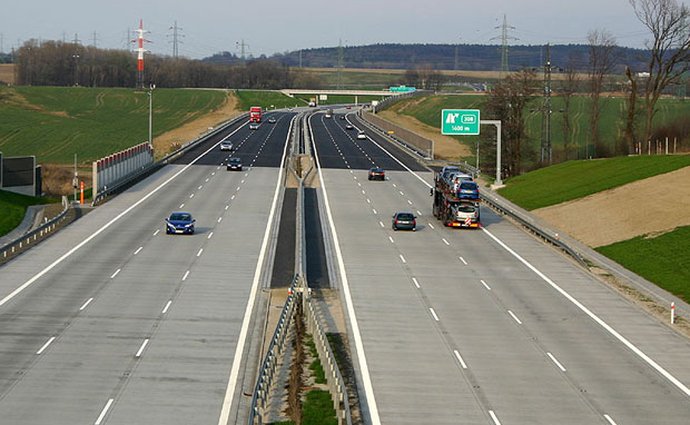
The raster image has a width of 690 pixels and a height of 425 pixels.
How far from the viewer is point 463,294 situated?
156ft

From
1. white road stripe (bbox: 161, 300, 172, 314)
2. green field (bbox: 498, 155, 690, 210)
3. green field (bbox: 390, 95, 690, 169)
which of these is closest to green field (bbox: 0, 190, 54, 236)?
white road stripe (bbox: 161, 300, 172, 314)

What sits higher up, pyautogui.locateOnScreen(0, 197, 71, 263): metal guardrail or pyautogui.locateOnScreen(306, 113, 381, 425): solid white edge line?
pyautogui.locateOnScreen(0, 197, 71, 263): metal guardrail

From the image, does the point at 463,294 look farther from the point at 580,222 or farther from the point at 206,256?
the point at 580,222

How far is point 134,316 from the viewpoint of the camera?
1636 inches

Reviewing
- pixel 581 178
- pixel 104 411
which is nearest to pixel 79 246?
pixel 104 411

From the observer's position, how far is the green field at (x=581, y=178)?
251 ft

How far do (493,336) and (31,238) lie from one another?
28.8 meters

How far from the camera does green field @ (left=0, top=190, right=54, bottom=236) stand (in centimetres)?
6606

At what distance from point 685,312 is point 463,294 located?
29.3ft

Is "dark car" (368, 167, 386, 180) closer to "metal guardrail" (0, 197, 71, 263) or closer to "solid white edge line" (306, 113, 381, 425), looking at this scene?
"solid white edge line" (306, 113, 381, 425)

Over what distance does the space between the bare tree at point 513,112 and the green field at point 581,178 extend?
25641 millimetres

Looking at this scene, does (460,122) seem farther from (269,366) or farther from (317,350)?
(269,366)

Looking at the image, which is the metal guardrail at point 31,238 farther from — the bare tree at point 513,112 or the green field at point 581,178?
the bare tree at point 513,112

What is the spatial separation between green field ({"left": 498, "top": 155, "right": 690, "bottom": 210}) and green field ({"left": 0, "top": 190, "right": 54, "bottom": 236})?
109ft
